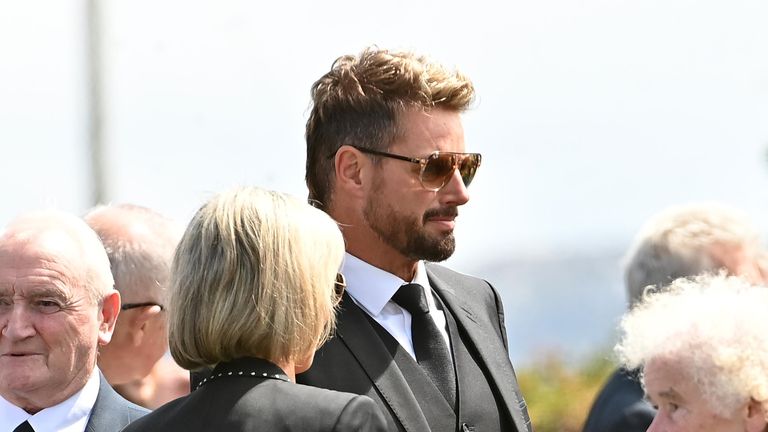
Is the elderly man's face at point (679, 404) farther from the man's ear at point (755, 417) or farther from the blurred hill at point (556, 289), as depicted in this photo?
the blurred hill at point (556, 289)

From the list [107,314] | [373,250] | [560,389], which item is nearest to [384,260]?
[373,250]

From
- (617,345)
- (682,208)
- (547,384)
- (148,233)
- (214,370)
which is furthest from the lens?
(547,384)

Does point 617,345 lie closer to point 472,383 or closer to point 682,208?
point 472,383

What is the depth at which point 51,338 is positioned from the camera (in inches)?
161

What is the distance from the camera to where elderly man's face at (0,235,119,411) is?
4.07 meters

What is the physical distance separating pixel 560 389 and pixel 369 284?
7.96m

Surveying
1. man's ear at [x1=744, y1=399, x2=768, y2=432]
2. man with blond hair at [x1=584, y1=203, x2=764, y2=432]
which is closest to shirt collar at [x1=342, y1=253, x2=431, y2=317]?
man with blond hair at [x1=584, y1=203, x2=764, y2=432]

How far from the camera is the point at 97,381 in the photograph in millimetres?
4203

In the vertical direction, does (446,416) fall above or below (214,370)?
below

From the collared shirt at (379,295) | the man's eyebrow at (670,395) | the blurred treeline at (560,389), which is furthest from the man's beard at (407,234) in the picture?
the blurred treeline at (560,389)

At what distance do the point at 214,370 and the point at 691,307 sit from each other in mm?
1305

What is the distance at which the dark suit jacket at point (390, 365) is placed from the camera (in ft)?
13.5

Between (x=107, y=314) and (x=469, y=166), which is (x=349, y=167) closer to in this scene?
(x=469, y=166)

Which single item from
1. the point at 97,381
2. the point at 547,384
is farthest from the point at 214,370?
the point at 547,384
